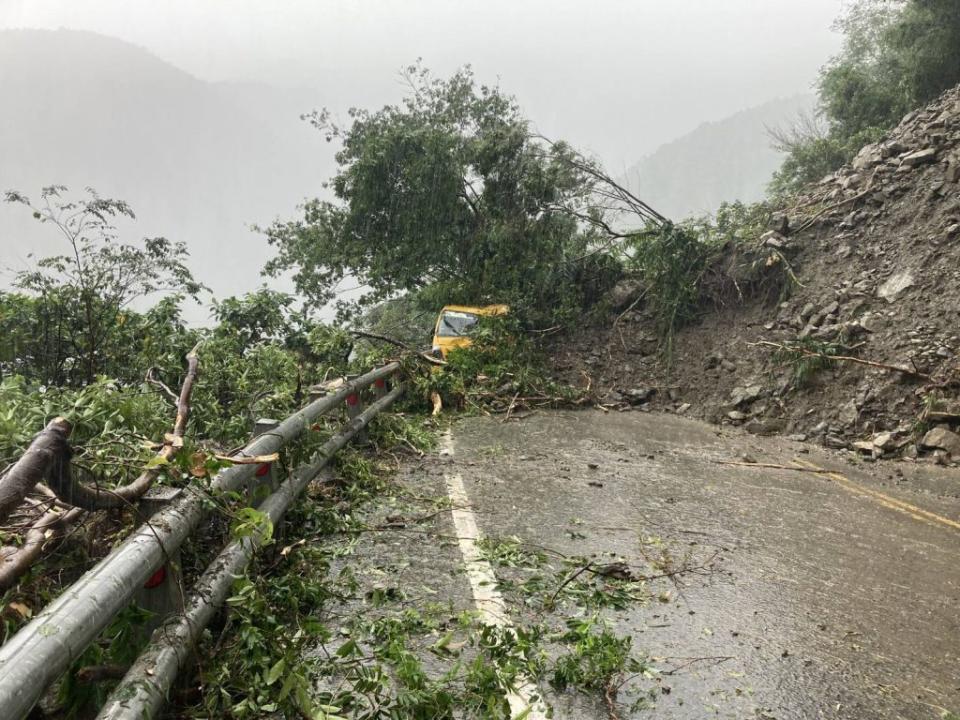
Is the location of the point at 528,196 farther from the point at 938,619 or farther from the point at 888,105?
the point at 888,105

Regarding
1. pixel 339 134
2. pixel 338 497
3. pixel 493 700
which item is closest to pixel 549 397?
pixel 338 497

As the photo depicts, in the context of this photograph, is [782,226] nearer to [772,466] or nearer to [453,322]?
[453,322]

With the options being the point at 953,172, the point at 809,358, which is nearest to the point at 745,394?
the point at 809,358

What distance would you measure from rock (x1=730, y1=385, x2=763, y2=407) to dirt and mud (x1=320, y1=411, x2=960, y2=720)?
96.7 inches

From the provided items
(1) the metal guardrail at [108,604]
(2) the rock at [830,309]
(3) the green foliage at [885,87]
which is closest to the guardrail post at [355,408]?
(1) the metal guardrail at [108,604]

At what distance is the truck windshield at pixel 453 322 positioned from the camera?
1632 cm

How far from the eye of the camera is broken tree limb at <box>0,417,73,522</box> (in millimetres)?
2139

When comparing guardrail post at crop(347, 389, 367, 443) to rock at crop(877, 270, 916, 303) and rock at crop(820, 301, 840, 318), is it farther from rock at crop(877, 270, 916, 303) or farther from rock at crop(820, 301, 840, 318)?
rock at crop(877, 270, 916, 303)

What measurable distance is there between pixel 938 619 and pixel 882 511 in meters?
2.52

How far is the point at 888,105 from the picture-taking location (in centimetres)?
2652

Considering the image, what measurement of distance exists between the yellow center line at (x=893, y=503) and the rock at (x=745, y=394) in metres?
3.33

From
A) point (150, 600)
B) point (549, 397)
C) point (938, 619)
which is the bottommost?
point (549, 397)

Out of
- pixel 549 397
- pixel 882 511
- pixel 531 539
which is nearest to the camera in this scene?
pixel 531 539

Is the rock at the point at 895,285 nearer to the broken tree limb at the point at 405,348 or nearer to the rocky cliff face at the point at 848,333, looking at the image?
the rocky cliff face at the point at 848,333
